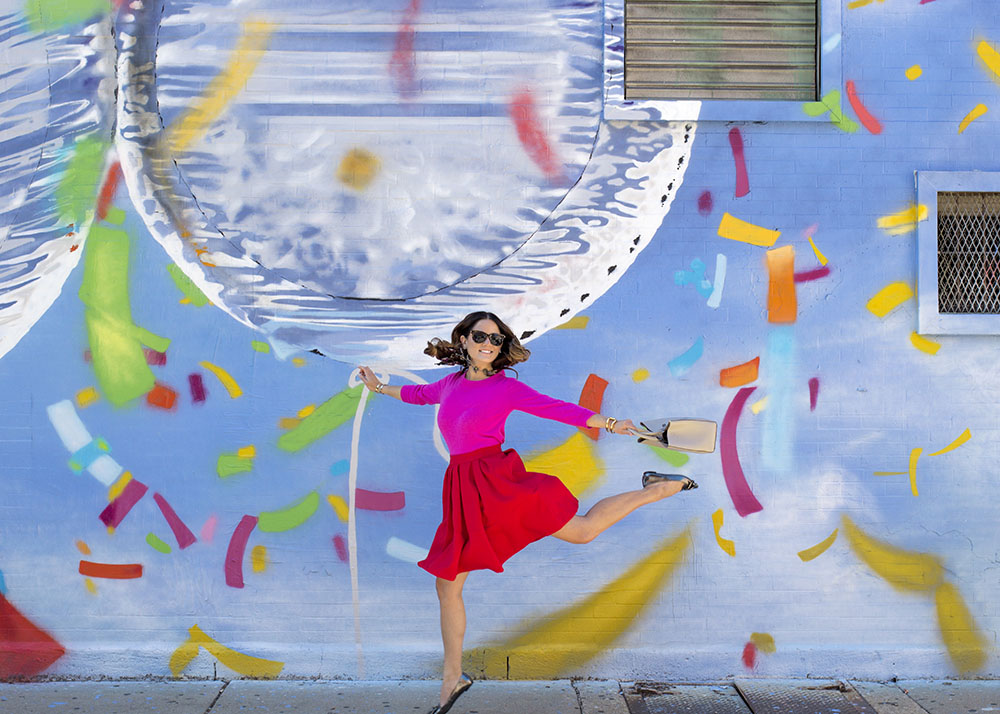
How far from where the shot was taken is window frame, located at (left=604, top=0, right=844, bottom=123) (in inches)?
178

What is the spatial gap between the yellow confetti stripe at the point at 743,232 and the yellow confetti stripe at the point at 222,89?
242 cm

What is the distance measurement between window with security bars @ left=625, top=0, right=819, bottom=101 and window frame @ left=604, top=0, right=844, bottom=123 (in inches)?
3.3

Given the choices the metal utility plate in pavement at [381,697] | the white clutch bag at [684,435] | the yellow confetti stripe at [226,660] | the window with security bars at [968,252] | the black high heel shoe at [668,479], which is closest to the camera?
the white clutch bag at [684,435]

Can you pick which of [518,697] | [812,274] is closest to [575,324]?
[812,274]

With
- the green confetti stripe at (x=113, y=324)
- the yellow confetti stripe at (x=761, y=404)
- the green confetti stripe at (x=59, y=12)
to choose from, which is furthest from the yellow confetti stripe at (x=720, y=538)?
the green confetti stripe at (x=59, y=12)

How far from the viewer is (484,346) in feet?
12.4

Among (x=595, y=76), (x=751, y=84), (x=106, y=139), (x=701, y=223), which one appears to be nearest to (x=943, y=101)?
(x=751, y=84)

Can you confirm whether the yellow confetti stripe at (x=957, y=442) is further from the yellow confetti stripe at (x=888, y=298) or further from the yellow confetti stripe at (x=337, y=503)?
the yellow confetti stripe at (x=337, y=503)

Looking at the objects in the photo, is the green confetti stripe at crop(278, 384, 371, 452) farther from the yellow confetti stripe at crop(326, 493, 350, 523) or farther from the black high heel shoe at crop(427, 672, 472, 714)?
the black high heel shoe at crop(427, 672, 472, 714)

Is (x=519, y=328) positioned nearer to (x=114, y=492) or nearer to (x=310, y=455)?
(x=310, y=455)

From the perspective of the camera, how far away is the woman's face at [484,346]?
3773 mm

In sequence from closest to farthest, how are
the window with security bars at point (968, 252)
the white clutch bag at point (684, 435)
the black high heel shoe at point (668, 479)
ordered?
the white clutch bag at point (684, 435) < the black high heel shoe at point (668, 479) < the window with security bars at point (968, 252)

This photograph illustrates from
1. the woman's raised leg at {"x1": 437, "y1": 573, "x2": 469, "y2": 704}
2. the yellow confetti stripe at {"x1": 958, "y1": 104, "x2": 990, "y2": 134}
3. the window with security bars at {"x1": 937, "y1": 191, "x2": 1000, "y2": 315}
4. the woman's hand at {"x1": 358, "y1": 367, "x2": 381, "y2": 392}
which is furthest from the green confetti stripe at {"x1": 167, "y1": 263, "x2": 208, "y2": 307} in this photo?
the yellow confetti stripe at {"x1": 958, "y1": 104, "x2": 990, "y2": 134}

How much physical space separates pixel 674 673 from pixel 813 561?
88 cm
